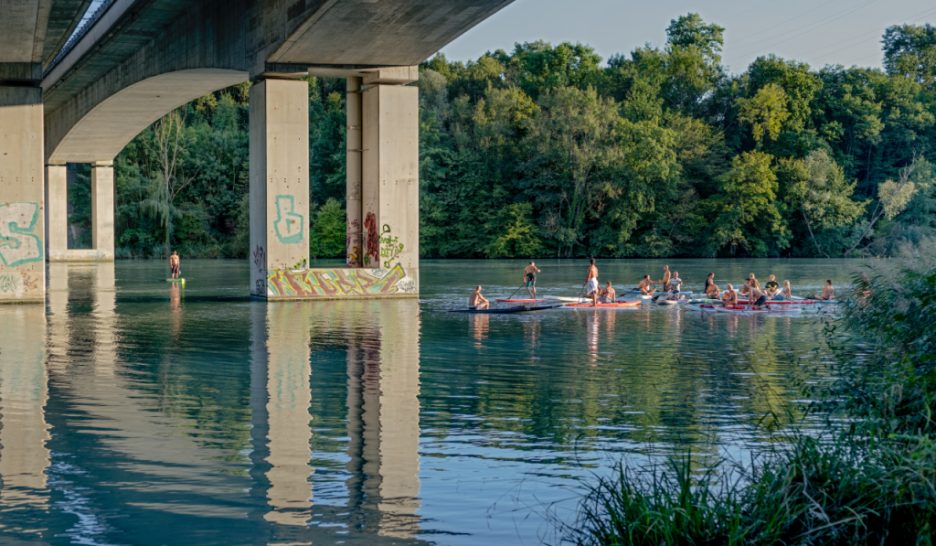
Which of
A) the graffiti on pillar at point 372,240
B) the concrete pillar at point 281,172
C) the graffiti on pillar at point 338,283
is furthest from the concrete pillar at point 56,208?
the graffiti on pillar at point 338,283

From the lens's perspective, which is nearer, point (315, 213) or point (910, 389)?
point (910, 389)

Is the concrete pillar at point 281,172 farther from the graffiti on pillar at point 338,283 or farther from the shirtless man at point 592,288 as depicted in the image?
the shirtless man at point 592,288

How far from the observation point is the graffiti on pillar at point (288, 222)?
103 feet

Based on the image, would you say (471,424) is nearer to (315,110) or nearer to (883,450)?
(883,450)

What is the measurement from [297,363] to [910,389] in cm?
1121

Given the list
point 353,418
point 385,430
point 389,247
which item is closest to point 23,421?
point 353,418

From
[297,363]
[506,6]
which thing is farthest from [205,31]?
[297,363]

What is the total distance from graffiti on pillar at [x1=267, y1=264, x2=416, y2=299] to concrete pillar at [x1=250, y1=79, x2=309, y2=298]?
0.95 feet

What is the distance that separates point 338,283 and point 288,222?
92.1 inches

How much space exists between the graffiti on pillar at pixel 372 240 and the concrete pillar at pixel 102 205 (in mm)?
40191

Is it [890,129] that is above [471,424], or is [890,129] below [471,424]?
above

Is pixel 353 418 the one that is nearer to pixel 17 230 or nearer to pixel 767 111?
pixel 17 230

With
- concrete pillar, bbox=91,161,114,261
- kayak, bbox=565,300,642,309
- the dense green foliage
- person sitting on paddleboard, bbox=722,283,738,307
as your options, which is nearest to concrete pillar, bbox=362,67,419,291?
kayak, bbox=565,300,642,309

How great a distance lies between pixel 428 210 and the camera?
7975 centimetres
